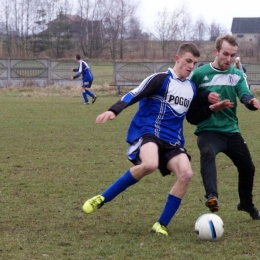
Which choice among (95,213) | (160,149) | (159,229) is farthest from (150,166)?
(95,213)

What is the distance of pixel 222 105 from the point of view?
216 inches

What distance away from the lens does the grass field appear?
4.86 m

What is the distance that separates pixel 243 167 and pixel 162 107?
1.05 m

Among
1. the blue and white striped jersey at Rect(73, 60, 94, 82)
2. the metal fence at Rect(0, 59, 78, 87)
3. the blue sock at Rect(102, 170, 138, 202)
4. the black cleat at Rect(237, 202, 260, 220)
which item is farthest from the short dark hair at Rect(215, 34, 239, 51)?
the metal fence at Rect(0, 59, 78, 87)

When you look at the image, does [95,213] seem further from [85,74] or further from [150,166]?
[85,74]

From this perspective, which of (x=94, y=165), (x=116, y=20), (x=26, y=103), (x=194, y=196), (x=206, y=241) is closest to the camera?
(x=206, y=241)

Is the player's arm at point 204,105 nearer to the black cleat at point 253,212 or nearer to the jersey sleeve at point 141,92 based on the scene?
the jersey sleeve at point 141,92

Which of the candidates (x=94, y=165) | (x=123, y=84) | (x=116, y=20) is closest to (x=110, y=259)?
(x=94, y=165)

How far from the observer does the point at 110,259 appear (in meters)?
4.57

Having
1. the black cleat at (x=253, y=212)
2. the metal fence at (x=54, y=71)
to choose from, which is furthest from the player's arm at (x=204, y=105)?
the metal fence at (x=54, y=71)

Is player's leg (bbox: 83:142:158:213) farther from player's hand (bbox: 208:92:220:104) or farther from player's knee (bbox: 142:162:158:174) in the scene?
player's hand (bbox: 208:92:220:104)

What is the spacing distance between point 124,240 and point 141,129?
1056 millimetres

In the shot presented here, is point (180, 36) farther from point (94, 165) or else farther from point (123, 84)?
point (94, 165)

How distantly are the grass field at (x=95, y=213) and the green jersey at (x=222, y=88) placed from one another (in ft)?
3.18
